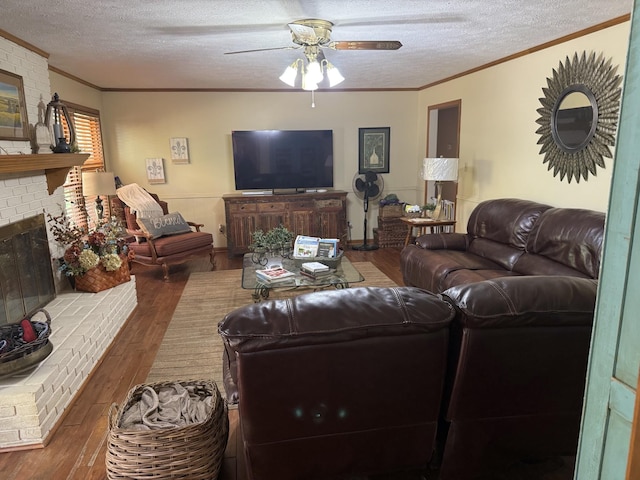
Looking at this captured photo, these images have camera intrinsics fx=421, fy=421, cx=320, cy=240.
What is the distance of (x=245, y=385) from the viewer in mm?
1315

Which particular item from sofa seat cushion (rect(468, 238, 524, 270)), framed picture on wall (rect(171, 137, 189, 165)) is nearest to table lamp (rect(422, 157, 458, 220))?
sofa seat cushion (rect(468, 238, 524, 270))

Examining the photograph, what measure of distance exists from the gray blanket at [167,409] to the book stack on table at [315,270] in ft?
5.53

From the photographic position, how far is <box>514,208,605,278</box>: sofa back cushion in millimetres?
2764

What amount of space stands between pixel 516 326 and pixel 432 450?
1.95 ft

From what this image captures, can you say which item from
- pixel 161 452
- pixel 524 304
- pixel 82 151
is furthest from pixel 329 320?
pixel 82 151

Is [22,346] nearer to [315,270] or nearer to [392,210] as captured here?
[315,270]

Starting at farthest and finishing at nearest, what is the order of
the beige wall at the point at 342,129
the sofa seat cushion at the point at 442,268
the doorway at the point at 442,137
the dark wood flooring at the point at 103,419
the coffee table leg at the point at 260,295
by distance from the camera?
the doorway at the point at 442,137 < the beige wall at the point at 342,129 < the coffee table leg at the point at 260,295 < the sofa seat cushion at the point at 442,268 < the dark wood flooring at the point at 103,419

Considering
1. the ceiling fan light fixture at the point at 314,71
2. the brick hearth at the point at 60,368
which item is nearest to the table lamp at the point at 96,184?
the brick hearth at the point at 60,368

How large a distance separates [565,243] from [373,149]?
3.68 meters

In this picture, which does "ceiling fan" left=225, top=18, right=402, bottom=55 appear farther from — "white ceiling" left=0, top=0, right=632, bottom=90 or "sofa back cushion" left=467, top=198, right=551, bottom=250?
"sofa back cushion" left=467, top=198, right=551, bottom=250

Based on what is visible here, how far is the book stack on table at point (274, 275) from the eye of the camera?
3.43 m

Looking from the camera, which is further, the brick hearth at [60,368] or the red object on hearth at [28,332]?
the red object on hearth at [28,332]

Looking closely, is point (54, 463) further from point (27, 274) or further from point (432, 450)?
point (432, 450)

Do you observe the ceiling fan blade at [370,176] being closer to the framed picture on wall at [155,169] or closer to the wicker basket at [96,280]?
the framed picture on wall at [155,169]
